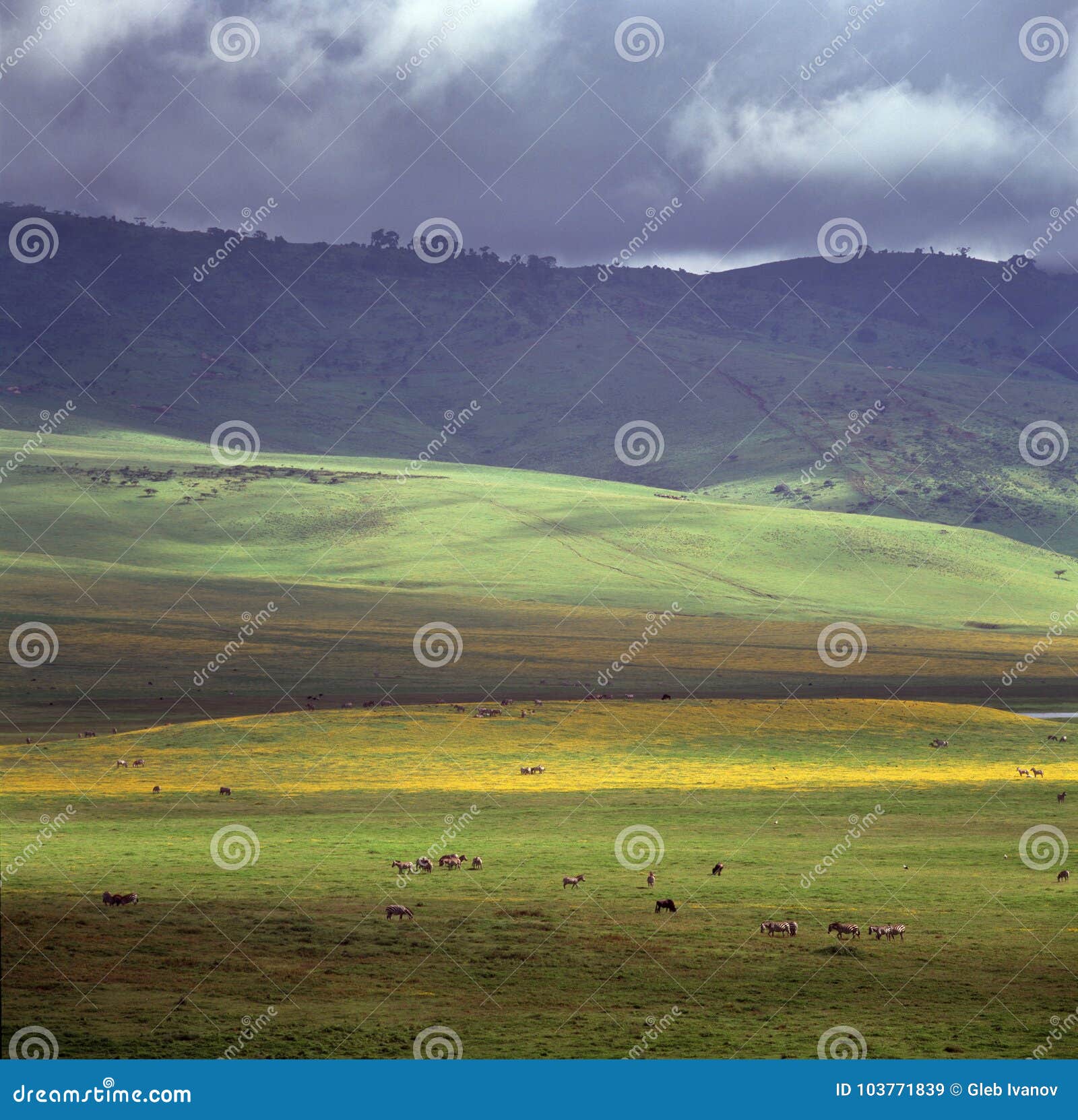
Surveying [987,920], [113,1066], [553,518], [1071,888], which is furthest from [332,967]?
Answer: [553,518]

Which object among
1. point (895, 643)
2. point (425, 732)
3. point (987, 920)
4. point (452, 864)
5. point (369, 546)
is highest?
point (369, 546)

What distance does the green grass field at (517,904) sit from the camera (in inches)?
960

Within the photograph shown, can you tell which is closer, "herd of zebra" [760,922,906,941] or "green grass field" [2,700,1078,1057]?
"green grass field" [2,700,1078,1057]

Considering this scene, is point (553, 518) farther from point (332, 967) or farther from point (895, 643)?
point (332, 967)

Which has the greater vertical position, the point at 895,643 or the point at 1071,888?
the point at 895,643

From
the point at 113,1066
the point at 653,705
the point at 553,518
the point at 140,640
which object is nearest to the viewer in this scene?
the point at 113,1066

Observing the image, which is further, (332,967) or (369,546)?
(369,546)

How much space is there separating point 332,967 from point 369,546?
14877 cm

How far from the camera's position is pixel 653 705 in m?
74.5

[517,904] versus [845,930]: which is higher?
[517,904]

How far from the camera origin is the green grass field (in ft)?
80.0

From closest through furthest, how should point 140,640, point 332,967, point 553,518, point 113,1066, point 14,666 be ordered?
point 113,1066 → point 332,967 → point 14,666 → point 140,640 → point 553,518

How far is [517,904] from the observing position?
32.8 m

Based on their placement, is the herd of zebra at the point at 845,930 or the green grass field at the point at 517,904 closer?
the green grass field at the point at 517,904
